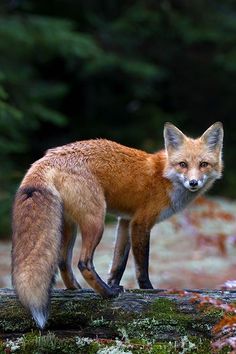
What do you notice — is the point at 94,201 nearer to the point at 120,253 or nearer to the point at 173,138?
the point at 120,253

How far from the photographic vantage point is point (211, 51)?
22219 millimetres

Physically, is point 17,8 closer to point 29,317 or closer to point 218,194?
point 218,194

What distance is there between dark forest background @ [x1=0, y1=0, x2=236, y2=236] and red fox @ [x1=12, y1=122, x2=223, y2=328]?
33.8ft

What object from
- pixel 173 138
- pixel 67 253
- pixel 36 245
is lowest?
pixel 36 245

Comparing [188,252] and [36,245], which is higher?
[188,252]

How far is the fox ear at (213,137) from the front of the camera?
733cm

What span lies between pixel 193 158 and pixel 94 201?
142 centimetres

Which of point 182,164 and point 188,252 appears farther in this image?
point 188,252

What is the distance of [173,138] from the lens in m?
7.39

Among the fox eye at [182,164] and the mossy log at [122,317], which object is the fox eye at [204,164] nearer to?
the fox eye at [182,164]

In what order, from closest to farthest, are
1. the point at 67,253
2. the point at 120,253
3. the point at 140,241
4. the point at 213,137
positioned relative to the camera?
the point at 67,253, the point at 140,241, the point at 120,253, the point at 213,137

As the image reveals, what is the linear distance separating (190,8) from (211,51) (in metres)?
2.03

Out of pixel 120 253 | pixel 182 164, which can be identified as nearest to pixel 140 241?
pixel 120 253

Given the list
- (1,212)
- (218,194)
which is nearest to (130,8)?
(218,194)
